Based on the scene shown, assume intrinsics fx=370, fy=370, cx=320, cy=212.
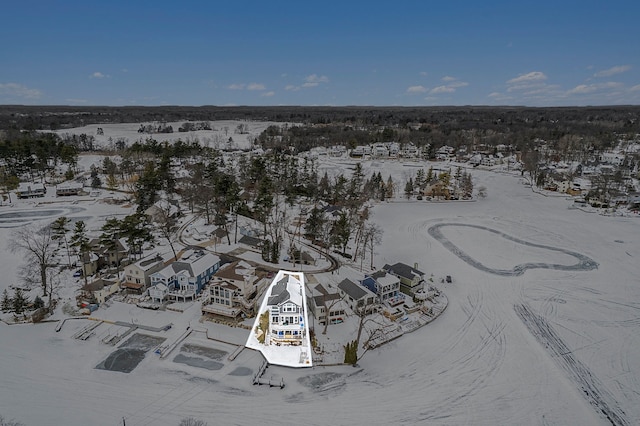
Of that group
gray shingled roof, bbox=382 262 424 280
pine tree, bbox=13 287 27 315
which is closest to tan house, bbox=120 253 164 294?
pine tree, bbox=13 287 27 315

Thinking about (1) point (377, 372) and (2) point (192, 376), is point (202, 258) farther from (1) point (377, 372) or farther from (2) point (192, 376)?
(1) point (377, 372)

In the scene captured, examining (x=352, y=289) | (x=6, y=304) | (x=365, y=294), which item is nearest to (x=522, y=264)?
(x=365, y=294)

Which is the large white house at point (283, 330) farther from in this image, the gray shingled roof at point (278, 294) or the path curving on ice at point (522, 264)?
the path curving on ice at point (522, 264)

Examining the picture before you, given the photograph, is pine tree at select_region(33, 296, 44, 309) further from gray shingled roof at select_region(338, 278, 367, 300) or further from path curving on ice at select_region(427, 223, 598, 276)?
path curving on ice at select_region(427, 223, 598, 276)

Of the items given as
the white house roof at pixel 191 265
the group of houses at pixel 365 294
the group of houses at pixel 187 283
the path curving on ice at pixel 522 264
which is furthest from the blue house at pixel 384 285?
the white house roof at pixel 191 265

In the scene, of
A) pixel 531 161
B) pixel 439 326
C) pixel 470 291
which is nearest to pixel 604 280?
pixel 470 291

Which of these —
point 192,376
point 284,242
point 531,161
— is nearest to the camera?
point 192,376

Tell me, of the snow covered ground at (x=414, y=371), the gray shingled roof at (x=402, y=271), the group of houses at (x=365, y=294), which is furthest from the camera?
the gray shingled roof at (x=402, y=271)
